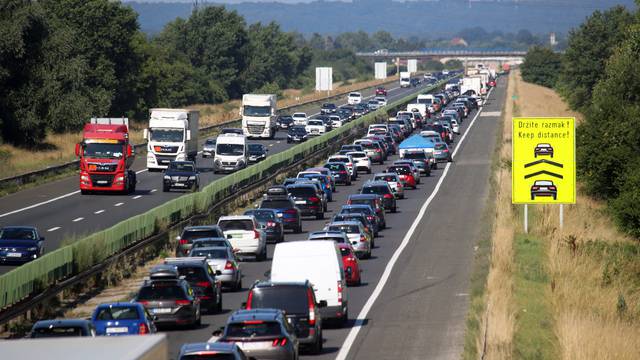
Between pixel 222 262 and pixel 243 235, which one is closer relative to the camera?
pixel 222 262

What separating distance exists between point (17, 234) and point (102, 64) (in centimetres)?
7492

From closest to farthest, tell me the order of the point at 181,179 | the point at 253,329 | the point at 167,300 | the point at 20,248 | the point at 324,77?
the point at 253,329, the point at 167,300, the point at 20,248, the point at 181,179, the point at 324,77

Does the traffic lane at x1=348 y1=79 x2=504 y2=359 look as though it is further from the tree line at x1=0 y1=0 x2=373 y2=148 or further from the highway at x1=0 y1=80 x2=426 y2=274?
the tree line at x1=0 y1=0 x2=373 y2=148

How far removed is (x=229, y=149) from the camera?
71312mm

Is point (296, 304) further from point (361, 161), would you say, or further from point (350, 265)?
point (361, 161)

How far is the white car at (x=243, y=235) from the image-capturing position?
134 feet

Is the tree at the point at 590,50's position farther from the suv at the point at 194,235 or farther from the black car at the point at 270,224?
the suv at the point at 194,235

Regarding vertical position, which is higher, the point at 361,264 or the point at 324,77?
the point at 324,77

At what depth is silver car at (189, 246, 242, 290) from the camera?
34.2 meters

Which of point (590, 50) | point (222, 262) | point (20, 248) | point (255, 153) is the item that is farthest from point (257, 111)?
point (222, 262)

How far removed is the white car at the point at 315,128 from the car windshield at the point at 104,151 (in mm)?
41113

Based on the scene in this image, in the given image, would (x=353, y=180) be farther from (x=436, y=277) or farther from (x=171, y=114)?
(x=436, y=277)

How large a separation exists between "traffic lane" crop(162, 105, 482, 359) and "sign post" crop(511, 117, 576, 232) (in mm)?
4937

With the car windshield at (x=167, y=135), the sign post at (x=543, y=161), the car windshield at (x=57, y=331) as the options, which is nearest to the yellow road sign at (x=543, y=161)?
the sign post at (x=543, y=161)
